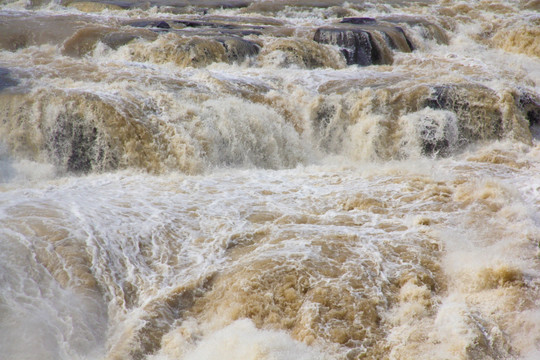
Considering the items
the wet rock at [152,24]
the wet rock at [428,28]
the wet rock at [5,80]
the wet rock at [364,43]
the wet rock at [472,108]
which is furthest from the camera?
the wet rock at [428,28]

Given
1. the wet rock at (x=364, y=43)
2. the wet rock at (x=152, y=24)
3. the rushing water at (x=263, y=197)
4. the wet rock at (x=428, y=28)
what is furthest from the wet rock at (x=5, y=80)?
the wet rock at (x=428, y=28)

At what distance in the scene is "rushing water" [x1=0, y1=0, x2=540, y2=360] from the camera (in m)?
4.37

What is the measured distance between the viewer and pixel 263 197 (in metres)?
6.75

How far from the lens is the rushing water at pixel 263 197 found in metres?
4.37

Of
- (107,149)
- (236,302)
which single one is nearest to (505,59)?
(107,149)

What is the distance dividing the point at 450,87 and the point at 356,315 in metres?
6.72

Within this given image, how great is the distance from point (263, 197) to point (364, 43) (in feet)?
26.5

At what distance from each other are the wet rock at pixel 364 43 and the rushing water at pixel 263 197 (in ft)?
0.20

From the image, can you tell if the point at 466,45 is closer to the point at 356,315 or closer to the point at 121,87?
the point at 121,87


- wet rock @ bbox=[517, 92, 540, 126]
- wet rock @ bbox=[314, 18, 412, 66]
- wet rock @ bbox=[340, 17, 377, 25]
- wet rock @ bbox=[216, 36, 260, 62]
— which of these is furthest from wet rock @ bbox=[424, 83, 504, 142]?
wet rock @ bbox=[340, 17, 377, 25]

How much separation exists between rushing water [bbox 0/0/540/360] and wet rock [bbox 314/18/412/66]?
61 millimetres

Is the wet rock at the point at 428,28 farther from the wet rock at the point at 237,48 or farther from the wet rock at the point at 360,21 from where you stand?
the wet rock at the point at 237,48

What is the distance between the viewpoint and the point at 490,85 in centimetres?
1008

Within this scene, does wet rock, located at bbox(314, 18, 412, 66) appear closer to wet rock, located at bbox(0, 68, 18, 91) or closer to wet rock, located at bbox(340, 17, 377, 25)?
wet rock, located at bbox(340, 17, 377, 25)
